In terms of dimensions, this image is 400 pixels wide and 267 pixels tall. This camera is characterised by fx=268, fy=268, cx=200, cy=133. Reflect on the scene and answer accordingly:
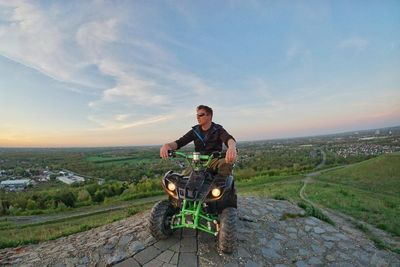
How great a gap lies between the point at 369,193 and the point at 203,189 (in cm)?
1460

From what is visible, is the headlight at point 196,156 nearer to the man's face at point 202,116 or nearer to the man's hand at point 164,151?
the man's hand at point 164,151

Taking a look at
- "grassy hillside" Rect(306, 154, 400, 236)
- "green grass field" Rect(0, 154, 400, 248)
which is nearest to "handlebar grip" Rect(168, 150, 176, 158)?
"green grass field" Rect(0, 154, 400, 248)

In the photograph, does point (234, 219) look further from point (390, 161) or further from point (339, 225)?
point (390, 161)

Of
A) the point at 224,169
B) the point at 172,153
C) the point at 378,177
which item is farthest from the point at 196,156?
the point at 378,177

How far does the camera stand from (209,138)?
4.93 metres

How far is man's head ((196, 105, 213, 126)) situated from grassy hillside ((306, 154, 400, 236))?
5.79 meters

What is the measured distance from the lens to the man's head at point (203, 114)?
4812mm

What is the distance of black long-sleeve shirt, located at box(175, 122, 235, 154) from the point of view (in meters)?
4.87

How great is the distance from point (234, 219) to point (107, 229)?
3497 millimetres

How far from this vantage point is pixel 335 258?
5023 mm

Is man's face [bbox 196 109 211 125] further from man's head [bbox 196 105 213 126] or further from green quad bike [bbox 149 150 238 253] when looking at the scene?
green quad bike [bbox 149 150 238 253]

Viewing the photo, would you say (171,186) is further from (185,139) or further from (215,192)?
(185,139)

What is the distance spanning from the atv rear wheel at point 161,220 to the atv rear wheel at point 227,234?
101 centimetres

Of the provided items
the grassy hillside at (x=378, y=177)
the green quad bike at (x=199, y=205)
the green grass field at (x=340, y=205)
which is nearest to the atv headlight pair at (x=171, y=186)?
the green quad bike at (x=199, y=205)
